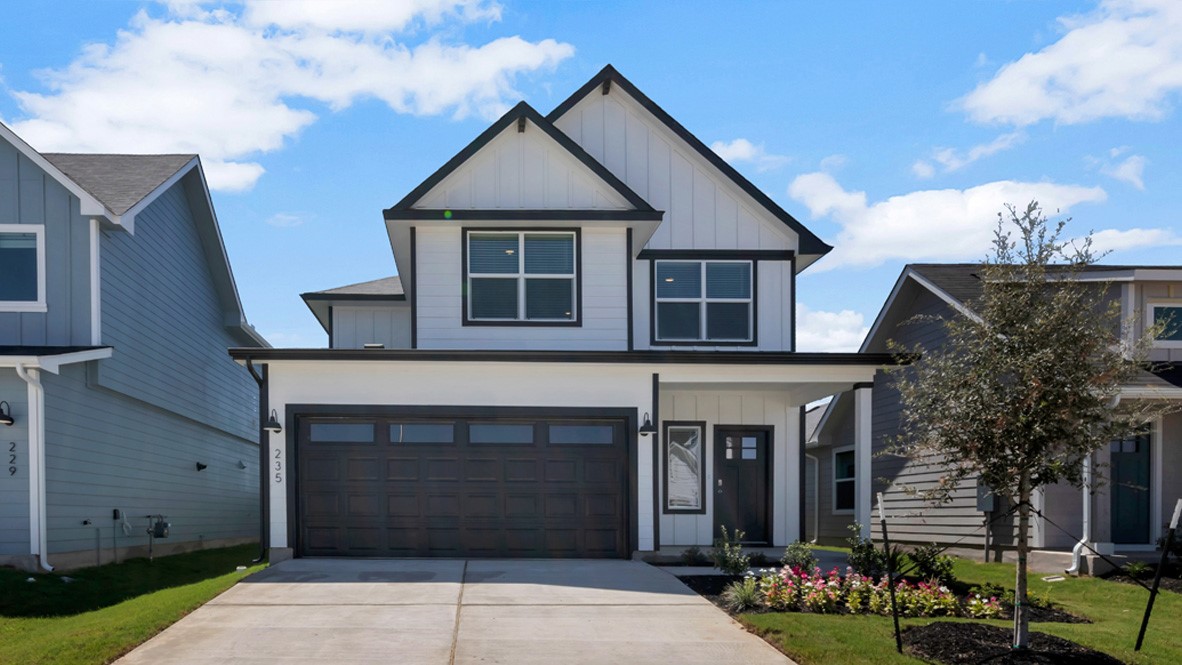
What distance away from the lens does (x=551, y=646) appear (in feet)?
28.2

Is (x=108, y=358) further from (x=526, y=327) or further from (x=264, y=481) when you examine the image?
(x=526, y=327)

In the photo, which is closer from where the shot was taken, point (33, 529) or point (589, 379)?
point (33, 529)

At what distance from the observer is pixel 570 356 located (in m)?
14.4

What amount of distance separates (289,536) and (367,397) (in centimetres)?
226

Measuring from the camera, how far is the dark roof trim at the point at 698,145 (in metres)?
17.2

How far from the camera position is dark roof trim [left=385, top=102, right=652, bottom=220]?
15562 millimetres

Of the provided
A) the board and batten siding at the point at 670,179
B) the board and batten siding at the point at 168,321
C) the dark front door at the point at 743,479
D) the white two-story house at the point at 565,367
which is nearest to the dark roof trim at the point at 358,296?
the white two-story house at the point at 565,367

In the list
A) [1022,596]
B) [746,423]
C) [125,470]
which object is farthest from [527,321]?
[1022,596]

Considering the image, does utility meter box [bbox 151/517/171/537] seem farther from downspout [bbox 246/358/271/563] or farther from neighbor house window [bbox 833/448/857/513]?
neighbor house window [bbox 833/448/857/513]

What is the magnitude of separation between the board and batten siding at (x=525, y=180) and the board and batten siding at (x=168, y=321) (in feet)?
18.0

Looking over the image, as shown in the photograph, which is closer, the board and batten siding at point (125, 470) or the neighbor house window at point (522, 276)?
the board and batten siding at point (125, 470)

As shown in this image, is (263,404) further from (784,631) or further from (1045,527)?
(1045,527)

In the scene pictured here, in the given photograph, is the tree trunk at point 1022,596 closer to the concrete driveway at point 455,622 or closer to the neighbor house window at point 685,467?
the concrete driveway at point 455,622

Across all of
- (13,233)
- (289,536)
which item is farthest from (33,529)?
(13,233)
